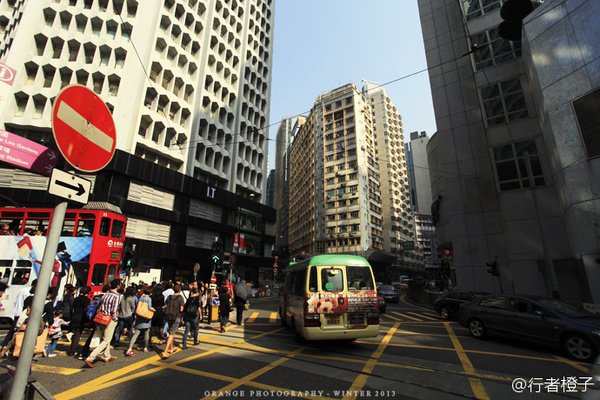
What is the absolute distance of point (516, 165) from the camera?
1953 cm

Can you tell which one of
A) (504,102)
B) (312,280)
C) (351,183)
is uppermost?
(351,183)

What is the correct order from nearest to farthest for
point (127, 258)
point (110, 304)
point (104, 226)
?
1. point (110, 304)
2. point (104, 226)
3. point (127, 258)

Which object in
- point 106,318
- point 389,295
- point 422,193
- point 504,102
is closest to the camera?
point 106,318

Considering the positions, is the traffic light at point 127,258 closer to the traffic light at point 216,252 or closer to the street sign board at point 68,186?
the traffic light at point 216,252

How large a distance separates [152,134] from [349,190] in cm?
4268

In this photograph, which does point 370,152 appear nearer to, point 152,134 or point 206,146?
point 206,146

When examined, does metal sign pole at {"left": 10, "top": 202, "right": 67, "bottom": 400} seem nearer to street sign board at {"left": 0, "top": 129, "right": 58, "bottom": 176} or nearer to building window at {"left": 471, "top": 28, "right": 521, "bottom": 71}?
street sign board at {"left": 0, "top": 129, "right": 58, "bottom": 176}

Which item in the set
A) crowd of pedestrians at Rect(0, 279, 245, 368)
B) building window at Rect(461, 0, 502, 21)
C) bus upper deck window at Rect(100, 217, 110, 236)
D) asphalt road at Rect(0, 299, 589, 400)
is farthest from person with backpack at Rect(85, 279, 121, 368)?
building window at Rect(461, 0, 502, 21)

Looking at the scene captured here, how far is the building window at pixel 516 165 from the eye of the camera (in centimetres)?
1884

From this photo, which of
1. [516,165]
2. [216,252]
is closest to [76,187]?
[216,252]

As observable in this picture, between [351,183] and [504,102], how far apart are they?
4160 cm

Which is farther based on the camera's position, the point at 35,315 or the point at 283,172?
the point at 283,172

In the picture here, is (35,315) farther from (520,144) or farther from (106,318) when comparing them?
(520,144)

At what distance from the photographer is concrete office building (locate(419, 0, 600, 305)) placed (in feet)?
43.8
